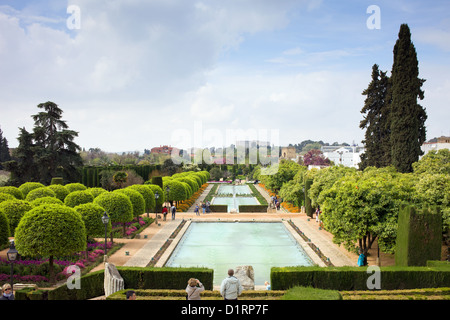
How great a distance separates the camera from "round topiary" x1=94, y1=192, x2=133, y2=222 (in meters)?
20.8

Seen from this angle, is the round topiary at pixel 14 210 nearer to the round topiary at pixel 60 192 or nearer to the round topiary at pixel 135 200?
the round topiary at pixel 135 200

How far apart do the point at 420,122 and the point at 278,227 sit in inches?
664

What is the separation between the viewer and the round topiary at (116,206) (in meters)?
20.8

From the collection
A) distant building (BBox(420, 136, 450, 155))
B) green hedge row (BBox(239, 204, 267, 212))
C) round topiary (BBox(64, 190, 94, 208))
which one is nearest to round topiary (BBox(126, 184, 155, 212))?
round topiary (BBox(64, 190, 94, 208))

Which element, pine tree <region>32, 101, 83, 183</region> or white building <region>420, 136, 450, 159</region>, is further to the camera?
white building <region>420, 136, 450, 159</region>

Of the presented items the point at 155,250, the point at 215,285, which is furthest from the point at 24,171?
the point at 215,285

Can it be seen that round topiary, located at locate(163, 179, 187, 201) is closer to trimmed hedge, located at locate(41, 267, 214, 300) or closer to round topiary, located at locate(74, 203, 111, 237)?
round topiary, located at locate(74, 203, 111, 237)

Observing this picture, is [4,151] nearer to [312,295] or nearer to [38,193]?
[38,193]

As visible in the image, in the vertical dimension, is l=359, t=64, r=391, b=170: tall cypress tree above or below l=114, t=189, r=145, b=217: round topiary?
above

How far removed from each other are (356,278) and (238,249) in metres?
8.52

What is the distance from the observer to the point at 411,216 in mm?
13273

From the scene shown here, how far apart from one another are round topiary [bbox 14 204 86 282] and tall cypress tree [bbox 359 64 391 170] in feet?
102

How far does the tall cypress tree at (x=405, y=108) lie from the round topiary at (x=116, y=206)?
21.4 metres
